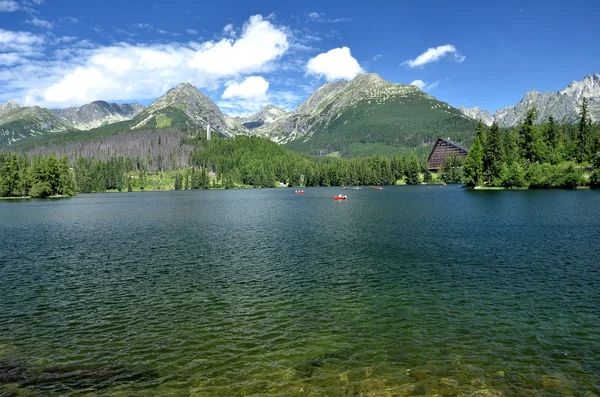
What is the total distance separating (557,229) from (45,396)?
237 ft

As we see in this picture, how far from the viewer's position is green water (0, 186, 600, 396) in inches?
772

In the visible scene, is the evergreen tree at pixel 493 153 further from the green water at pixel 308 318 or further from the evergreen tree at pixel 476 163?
the green water at pixel 308 318

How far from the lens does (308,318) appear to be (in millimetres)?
28078

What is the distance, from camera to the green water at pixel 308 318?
19609 millimetres

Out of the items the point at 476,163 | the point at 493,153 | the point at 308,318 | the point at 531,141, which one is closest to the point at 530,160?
the point at 531,141

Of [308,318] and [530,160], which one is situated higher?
[530,160]

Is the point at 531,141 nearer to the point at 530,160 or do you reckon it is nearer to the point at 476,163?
the point at 530,160

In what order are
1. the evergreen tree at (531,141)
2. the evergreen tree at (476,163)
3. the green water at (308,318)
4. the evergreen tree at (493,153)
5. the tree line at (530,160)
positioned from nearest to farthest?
the green water at (308,318) < the tree line at (530,160) < the evergreen tree at (493,153) < the evergreen tree at (531,141) < the evergreen tree at (476,163)

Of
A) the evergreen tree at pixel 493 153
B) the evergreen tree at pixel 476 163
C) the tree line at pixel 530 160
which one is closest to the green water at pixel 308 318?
the tree line at pixel 530 160

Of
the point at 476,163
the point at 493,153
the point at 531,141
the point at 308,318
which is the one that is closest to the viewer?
the point at 308,318

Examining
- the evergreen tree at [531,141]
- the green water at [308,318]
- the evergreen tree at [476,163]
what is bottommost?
the green water at [308,318]

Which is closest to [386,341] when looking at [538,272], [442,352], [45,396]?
[442,352]

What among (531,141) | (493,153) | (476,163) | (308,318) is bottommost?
(308,318)

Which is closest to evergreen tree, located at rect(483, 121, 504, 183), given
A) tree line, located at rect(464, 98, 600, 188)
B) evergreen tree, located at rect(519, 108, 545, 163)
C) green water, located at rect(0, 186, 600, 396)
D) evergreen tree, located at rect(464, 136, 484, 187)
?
tree line, located at rect(464, 98, 600, 188)
